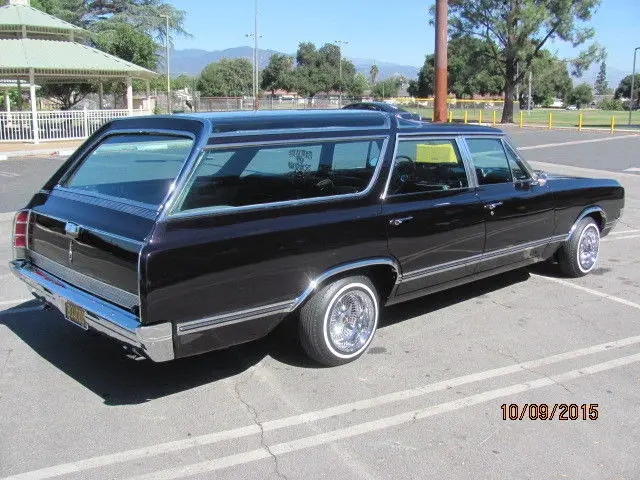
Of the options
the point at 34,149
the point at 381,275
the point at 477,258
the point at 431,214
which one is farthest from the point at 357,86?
the point at 381,275

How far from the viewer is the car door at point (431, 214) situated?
4.66 meters

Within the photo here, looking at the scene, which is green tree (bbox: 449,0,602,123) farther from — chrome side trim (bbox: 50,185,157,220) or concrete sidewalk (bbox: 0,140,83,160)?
chrome side trim (bbox: 50,185,157,220)

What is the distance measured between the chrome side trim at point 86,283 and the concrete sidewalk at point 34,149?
706 inches

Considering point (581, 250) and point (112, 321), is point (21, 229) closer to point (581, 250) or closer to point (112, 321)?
point (112, 321)

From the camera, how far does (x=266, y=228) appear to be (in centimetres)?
391

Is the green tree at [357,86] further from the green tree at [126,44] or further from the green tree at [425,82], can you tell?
the green tree at [126,44]

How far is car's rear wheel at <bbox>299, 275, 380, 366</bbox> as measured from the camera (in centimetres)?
423

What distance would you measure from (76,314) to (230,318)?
1015 mm

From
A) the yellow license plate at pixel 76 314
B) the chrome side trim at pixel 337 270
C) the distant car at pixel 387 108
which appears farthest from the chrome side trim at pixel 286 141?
the yellow license plate at pixel 76 314

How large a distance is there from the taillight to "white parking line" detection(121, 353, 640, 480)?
2.27 metres

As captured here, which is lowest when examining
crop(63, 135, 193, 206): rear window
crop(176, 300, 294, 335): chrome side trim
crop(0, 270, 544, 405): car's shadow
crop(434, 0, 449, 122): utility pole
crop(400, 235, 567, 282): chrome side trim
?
crop(0, 270, 544, 405): car's shadow

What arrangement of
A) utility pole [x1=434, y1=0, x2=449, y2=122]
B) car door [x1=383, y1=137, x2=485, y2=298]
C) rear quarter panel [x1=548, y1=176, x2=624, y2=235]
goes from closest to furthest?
→ 1. car door [x1=383, y1=137, x2=485, y2=298]
2. rear quarter panel [x1=548, y1=176, x2=624, y2=235]
3. utility pole [x1=434, y1=0, x2=449, y2=122]

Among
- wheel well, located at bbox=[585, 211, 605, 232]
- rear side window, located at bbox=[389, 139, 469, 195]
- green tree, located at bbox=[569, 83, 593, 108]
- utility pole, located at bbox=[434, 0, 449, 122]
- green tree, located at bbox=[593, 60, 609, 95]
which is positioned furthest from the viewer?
green tree, located at bbox=[593, 60, 609, 95]

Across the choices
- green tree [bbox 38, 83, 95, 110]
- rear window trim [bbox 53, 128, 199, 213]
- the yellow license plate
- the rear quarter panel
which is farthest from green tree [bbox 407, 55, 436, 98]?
the yellow license plate
